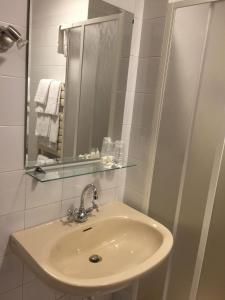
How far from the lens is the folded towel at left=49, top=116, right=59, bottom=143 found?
123cm

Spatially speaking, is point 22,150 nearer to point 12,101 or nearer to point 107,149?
point 12,101

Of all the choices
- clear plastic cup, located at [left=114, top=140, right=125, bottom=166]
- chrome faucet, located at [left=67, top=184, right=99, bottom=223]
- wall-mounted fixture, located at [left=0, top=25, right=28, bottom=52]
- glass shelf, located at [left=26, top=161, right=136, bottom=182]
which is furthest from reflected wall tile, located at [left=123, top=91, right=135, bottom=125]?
wall-mounted fixture, located at [left=0, top=25, right=28, bottom=52]

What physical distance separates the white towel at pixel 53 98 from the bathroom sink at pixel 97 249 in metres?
0.55

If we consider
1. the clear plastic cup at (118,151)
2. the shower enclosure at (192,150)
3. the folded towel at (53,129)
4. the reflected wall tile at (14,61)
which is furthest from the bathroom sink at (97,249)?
the reflected wall tile at (14,61)

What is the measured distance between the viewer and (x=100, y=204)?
1.57 m

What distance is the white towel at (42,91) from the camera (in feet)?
3.73

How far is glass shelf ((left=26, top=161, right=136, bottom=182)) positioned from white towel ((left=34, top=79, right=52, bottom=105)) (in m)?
0.31

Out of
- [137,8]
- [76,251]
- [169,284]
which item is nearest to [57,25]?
[137,8]

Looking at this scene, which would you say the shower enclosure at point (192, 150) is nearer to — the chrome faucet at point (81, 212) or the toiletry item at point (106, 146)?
the toiletry item at point (106, 146)

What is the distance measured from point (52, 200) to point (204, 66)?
98 cm

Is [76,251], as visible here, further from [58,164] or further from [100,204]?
[58,164]

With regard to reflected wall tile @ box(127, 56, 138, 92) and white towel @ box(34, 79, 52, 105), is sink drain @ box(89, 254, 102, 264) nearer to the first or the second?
white towel @ box(34, 79, 52, 105)

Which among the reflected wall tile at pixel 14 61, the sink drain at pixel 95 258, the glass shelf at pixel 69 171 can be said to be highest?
the reflected wall tile at pixel 14 61

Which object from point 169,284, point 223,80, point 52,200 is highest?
point 223,80
